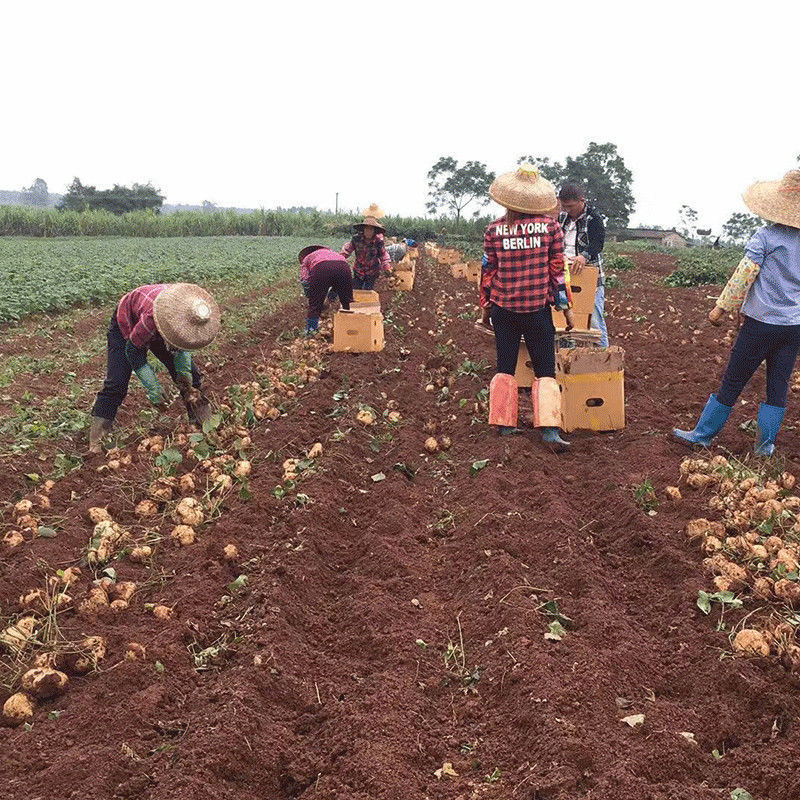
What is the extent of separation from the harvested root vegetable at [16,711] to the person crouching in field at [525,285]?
323 centimetres

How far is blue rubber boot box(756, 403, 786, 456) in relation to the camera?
4418 millimetres

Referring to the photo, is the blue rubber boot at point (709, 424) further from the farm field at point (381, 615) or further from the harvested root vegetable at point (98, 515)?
the harvested root vegetable at point (98, 515)

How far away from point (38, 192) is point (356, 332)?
12213 cm

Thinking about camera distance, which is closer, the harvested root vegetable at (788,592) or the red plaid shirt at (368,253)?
the harvested root vegetable at (788,592)

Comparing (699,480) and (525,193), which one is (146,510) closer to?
(525,193)

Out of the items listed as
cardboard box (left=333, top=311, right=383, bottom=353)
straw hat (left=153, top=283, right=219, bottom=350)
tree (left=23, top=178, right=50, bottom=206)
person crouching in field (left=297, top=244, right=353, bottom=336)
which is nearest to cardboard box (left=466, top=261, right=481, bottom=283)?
person crouching in field (left=297, top=244, right=353, bottom=336)

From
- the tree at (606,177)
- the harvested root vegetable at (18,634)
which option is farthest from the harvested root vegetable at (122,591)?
the tree at (606,177)

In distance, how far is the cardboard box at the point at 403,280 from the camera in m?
13.9

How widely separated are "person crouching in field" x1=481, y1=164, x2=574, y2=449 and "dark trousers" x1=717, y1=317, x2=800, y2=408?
111cm

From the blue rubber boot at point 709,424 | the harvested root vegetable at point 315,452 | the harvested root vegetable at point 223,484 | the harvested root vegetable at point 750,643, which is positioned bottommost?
the harvested root vegetable at point 750,643

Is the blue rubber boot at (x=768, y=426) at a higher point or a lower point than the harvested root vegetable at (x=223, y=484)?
higher

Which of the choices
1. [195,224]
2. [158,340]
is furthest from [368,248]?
[195,224]

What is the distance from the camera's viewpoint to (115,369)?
4.93 meters

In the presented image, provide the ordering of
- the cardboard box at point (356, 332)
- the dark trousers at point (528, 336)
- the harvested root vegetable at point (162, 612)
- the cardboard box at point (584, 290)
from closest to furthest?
the harvested root vegetable at point (162, 612), the dark trousers at point (528, 336), the cardboard box at point (584, 290), the cardboard box at point (356, 332)
